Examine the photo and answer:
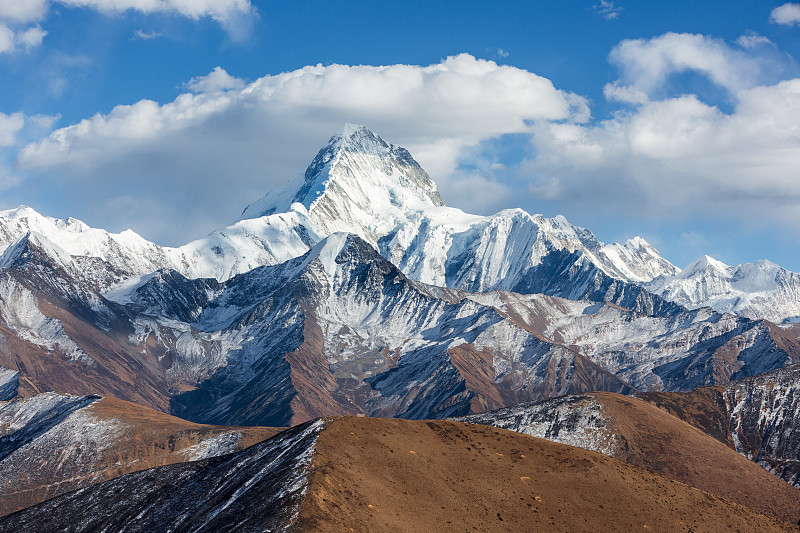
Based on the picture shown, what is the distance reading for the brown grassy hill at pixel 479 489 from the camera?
110312 mm

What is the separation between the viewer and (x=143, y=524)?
486ft

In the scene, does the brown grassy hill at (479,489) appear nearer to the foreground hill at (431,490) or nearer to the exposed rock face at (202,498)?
the foreground hill at (431,490)

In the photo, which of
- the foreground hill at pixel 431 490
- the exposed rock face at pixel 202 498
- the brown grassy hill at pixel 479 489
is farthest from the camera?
the exposed rock face at pixel 202 498

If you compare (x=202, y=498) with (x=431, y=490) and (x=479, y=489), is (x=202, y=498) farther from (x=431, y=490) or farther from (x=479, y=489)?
(x=479, y=489)

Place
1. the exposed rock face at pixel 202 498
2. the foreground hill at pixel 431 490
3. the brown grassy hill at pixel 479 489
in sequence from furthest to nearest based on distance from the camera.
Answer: the exposed rock face at pixel 202 498 < the brown grassy hill at pixel 479 489 < the foreground hill at pixel 431 490

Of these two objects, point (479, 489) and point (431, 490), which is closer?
point (431, 490)

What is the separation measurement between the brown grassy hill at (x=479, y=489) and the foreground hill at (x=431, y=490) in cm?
16

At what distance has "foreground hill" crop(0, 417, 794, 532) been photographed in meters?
110

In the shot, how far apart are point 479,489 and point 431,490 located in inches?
249

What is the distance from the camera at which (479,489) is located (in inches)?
4732

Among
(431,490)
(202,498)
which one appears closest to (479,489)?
(431,490)

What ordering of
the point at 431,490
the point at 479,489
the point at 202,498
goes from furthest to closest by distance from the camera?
the point at 202,498, the point at 479,489, the point at 431,490

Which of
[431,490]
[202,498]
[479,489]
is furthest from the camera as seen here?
[202,498]

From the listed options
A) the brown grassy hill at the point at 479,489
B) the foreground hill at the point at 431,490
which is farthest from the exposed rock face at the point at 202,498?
the brown grassy hill at the point at 479,489
